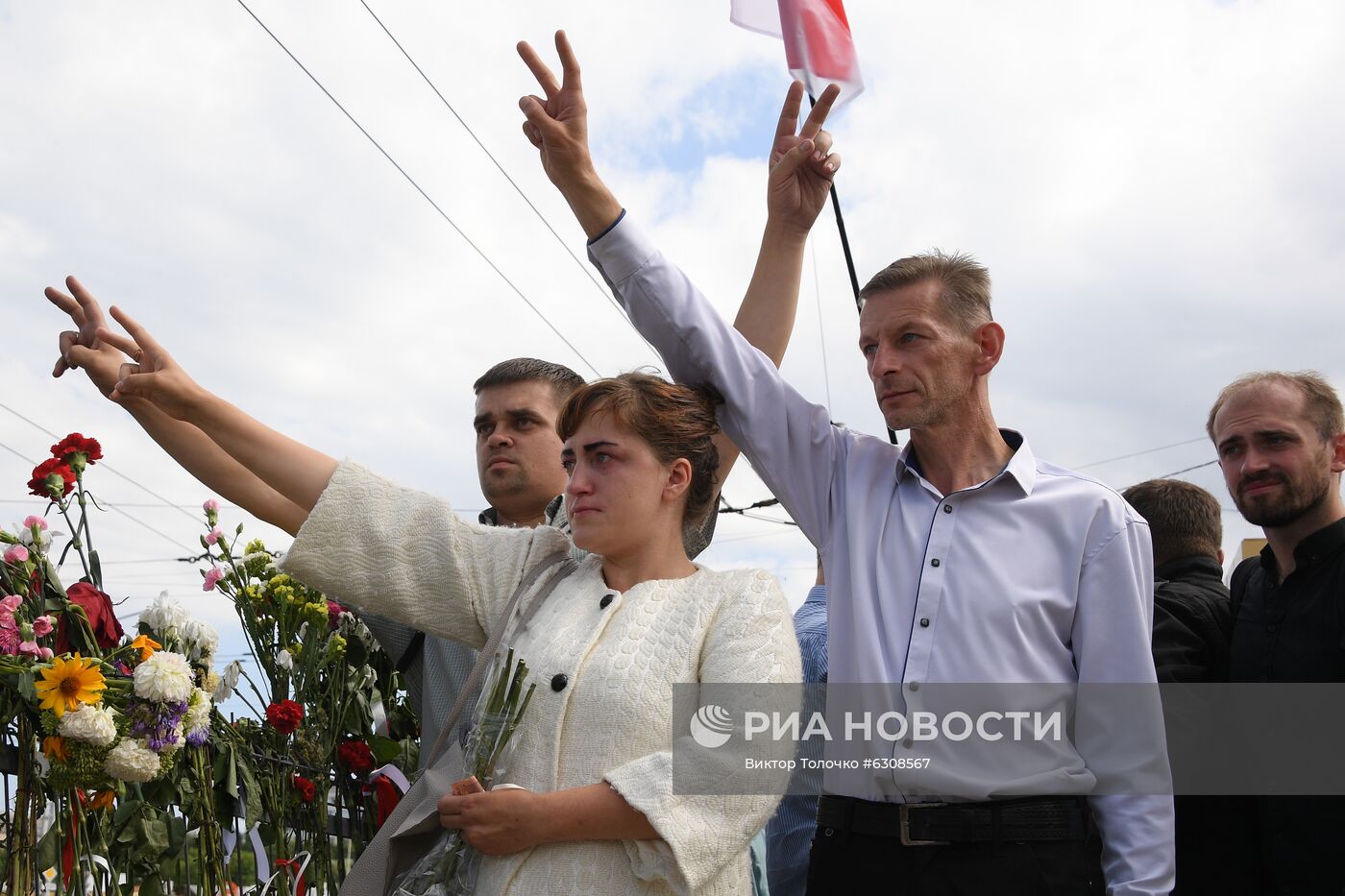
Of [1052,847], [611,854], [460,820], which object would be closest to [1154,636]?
[1052,847]

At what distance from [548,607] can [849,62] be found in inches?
103

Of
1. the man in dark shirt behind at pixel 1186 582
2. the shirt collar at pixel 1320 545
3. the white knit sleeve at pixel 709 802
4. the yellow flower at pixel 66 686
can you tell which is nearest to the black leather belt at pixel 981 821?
the white knit sleeve at pixel 709 802

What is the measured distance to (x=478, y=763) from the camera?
221 cm

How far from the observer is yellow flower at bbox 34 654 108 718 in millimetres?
2406

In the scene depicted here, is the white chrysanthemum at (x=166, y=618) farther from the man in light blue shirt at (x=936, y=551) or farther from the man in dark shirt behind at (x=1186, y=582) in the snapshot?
the man in dark shirt behind at (x=1186, y=582)

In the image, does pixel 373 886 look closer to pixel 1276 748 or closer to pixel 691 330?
pixel 691 330

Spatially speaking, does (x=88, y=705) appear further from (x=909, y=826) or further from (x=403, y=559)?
(x=909, y=826)

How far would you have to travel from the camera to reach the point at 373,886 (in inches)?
84.0

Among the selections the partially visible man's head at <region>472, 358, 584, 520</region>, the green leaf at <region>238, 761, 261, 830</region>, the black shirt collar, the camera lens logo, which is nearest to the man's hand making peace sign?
the partially visible man's head at <region>472, 358, 584, 520</region>

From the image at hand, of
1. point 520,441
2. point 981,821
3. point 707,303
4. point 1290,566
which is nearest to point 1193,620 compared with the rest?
point 1290,566

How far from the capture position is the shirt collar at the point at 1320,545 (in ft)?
9.98

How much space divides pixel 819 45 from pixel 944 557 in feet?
7.64

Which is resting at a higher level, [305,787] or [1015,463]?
[1015,463]

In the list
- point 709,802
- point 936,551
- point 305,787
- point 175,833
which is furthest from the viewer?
point 305,787
